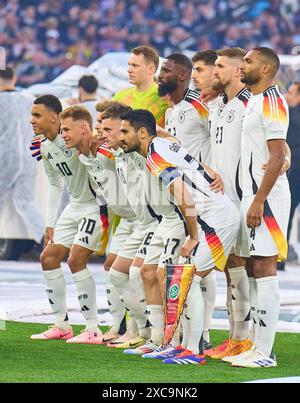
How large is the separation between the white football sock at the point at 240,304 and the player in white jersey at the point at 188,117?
1.39 feet

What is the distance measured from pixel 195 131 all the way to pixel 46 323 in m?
2.88

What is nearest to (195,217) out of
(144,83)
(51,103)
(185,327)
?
(185,327)

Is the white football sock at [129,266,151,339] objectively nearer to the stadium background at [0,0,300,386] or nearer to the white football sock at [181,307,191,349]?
the white football sock at [181,307,191,349]

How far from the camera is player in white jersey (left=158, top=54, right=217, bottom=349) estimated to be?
32.3 feet

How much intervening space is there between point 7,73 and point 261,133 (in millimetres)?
9300

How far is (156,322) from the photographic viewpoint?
956 cm

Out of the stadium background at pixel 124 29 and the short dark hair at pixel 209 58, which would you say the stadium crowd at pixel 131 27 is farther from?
the short dark hair at pixel 209 58

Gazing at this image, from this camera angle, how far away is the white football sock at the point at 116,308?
1050 centimetres

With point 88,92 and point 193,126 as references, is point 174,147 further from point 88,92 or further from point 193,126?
point 88,92

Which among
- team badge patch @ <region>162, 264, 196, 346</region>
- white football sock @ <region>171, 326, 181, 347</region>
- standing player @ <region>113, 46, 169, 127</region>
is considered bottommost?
white football sock @ <region>171, 326, 181, 347</region>

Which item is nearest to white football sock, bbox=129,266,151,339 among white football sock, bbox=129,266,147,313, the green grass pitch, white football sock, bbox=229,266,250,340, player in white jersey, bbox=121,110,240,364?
white football sock, bbox=129,266,147,313
